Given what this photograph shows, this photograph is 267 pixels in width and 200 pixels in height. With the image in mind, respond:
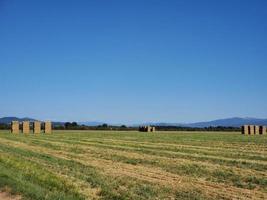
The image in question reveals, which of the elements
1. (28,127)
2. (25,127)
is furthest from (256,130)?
(25,127)

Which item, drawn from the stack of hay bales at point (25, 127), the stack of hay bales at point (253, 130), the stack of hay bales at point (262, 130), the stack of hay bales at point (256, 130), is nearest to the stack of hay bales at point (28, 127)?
the stack of hay bales at point (25, 127)

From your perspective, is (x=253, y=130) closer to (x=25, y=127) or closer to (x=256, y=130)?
(x=256, y=130)

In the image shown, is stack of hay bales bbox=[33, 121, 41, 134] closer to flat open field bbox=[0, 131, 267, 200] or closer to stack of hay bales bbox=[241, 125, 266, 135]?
stack of hay bales bbox=[241, 125, 266, 135]

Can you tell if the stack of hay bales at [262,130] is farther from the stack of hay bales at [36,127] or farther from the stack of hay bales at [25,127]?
the stack of hay bales at [25,127]

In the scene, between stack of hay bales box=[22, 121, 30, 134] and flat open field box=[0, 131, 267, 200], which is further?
stack of hay bales box=[22, 121, 30, 134]

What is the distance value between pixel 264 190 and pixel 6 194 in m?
6.95

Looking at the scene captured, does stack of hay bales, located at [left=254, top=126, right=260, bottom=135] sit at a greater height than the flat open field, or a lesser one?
greater

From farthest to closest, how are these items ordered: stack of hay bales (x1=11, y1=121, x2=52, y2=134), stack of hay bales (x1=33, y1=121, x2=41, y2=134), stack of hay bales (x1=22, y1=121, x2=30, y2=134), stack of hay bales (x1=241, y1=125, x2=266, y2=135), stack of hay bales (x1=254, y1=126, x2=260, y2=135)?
stack of hay bales (x1=254, y1=126, x2=260, y2=135)
stack of hay bales (x1=241, y1=125, x2=266, y2=135)
stack of hay bales (x1=22, y1=121, x2=30, y2=134)
stack of hay bales (x1=11, y1=121, x2=52, y2=134)
stack of hay bales (x1=33, y1=121, x2=41, y2=134)

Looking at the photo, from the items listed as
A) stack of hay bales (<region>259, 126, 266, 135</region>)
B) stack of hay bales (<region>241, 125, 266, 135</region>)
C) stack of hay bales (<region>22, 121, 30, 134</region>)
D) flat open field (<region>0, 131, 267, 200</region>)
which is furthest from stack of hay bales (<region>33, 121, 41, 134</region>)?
flat open field (<region>0, 131, 267, 200</region>)

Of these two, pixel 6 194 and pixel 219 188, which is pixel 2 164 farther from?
pixel 219 188

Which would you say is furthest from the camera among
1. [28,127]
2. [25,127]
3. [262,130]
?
[262,130]

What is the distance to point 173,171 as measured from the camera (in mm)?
18297

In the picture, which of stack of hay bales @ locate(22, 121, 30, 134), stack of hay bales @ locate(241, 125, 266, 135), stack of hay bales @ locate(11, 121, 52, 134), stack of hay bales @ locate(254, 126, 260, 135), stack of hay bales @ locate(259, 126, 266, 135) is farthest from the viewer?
stack of hay bales @ locate(259, 126, 266, 135)

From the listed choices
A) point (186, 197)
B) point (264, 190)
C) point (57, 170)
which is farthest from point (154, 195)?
point (57, 170)
